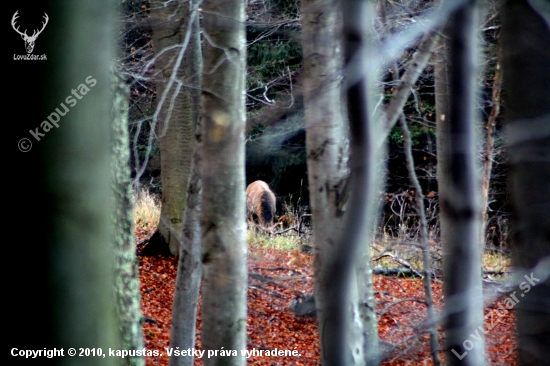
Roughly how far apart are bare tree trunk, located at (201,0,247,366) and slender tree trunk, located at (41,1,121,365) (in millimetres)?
1722

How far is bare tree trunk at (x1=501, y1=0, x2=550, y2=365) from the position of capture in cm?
173

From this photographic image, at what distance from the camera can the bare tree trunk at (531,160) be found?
1.73 m

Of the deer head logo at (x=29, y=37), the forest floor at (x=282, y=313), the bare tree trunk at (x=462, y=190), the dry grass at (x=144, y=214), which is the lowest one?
the forest floor at (x=282, y=313)

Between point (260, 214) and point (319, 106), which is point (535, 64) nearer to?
point (319, 106)

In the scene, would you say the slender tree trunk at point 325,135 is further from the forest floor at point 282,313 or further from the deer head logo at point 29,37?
the forest floor at point 282,313

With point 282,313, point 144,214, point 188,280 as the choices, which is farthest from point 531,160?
point 144,214

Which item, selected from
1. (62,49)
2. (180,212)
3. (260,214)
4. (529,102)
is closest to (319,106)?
(529,102)

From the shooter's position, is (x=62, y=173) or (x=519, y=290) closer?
(x=62, y=173)

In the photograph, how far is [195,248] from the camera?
5.08 meters

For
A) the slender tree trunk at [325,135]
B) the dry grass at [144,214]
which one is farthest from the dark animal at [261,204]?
the slender tree trunk at [325,135]

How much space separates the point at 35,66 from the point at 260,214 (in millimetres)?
11515

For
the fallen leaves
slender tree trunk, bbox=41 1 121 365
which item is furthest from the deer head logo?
the fallen leaves

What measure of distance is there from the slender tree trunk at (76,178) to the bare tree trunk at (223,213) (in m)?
1.72

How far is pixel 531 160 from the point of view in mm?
1744
